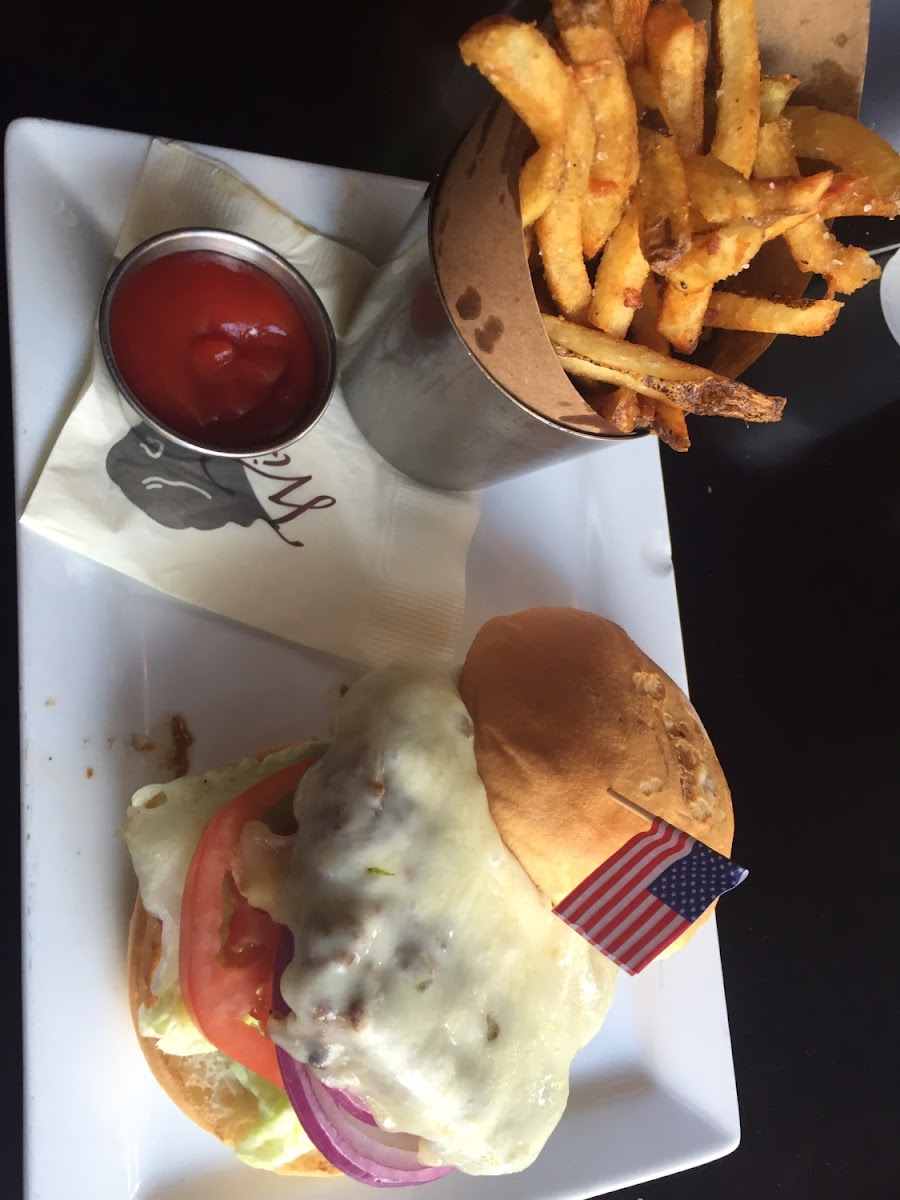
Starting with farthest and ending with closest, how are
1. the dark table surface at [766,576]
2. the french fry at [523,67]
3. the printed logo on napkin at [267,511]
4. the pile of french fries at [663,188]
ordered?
1. the dark table surface at [766,576]
2. the printed logo on napkin at [267,511]
3. the pile of french fries at [663,188]
4. the french fry at [523,67]

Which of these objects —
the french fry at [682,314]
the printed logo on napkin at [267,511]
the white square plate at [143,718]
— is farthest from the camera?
the printed logo on napkin at [267,511]

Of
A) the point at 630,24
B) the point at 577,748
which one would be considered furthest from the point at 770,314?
the point at 577,748

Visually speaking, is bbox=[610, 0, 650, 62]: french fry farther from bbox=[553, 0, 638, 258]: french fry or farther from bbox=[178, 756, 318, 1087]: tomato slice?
bbox=[178, 756, 318, 1087]: tomato slice

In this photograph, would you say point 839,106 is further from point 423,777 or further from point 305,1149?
point 305,1149

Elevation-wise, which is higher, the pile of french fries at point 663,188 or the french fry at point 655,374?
the pile of french fries at point 663,188

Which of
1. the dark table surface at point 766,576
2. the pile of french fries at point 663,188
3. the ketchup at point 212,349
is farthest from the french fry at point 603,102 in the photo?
the dark table surface at point 766,576

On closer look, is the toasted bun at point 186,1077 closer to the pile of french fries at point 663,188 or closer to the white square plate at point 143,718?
the white square plate at point 143,718

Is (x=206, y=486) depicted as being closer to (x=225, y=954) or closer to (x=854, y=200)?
(x=225, y=954)
